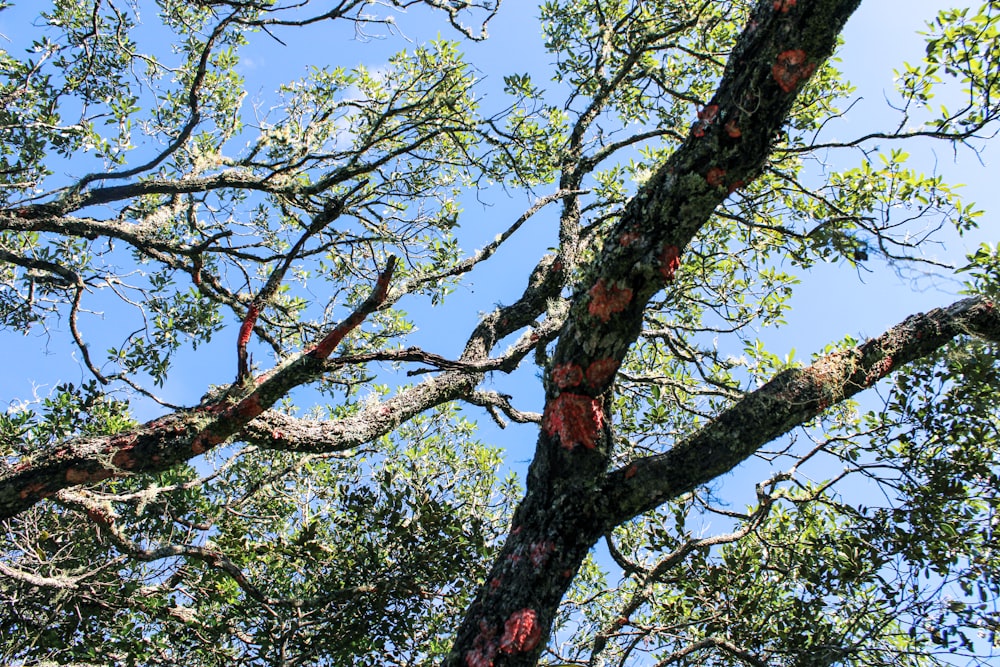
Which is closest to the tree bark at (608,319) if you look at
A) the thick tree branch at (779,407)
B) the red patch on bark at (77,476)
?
the thick tree branch at (779,407)

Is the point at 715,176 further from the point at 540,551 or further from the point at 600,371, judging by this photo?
the point at 540,551

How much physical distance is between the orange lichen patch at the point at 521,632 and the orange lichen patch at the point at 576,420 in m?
0.90

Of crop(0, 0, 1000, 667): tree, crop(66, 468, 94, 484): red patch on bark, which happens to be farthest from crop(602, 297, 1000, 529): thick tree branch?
crop(66, 468, 94, 484): red patch on bark

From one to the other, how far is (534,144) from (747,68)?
139 inches

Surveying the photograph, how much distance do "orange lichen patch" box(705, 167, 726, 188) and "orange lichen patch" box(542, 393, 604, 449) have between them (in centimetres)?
130

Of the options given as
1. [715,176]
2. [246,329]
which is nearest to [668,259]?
[715,176]

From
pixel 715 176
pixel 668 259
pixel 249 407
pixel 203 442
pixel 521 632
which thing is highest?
pixel 715 176

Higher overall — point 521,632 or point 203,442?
point 203,442

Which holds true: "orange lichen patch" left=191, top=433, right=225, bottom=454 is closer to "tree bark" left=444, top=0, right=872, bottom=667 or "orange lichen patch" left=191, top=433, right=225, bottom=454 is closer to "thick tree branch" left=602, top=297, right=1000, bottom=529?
"tree bark" left=444, top=0, right=872, bottom=667

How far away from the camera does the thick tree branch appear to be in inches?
135

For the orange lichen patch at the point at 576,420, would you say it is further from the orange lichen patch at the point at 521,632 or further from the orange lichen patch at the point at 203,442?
the orange lichen patch at the point at 203,442

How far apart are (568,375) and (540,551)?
94 centimetres

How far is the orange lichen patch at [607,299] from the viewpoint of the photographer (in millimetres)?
3506

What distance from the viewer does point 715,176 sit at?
3.38 meters
